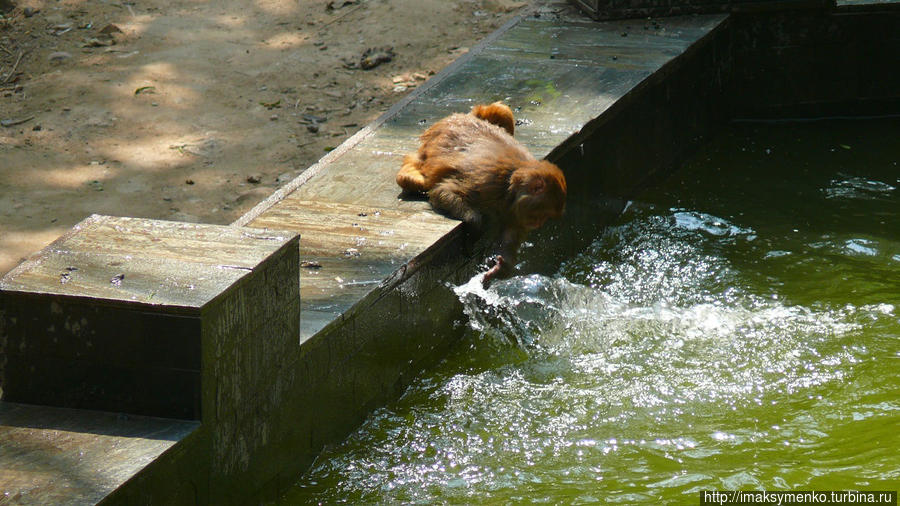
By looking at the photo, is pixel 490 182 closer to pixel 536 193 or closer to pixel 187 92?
pixel 536 193

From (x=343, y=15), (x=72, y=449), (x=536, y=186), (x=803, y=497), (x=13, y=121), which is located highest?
(x=343, y=15)

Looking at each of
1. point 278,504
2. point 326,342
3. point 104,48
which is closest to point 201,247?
point 326,342

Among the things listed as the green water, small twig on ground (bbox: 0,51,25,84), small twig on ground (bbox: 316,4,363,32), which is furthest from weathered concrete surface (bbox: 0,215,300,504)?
small twig on ground (bbox: 316,4,363,32)

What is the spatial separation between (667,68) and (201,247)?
5207 millimetres

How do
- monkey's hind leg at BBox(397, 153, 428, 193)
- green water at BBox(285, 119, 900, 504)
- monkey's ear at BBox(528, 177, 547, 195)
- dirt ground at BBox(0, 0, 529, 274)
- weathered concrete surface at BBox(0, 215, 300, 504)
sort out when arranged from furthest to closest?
dirt ground at BBox(0, 0, 529, 274) < monkey's hind leg at BBox(397, 153, 428, 193) < monkey's ear at BBox(528, 177, 547, 195) < green water at BBox(285, 119, 900, 504) < weathered concrete surface at BBox(0, 215, 300, 504)

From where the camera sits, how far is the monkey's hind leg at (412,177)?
6.54 meters

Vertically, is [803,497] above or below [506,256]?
below

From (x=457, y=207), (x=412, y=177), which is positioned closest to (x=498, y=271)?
(x=457, y=207)

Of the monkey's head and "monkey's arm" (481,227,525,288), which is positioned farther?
"monkey's arm" (481,227,525,288)

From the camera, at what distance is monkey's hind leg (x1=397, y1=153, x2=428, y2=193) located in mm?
6535

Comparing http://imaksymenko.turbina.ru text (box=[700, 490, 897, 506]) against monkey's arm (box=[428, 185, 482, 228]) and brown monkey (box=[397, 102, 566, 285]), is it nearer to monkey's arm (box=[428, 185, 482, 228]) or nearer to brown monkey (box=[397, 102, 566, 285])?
brown monkey (box=[397, 102, 566, 285])

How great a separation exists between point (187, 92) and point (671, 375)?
5743mm

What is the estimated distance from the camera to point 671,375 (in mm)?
5941

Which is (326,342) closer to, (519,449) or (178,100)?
(519,449)
